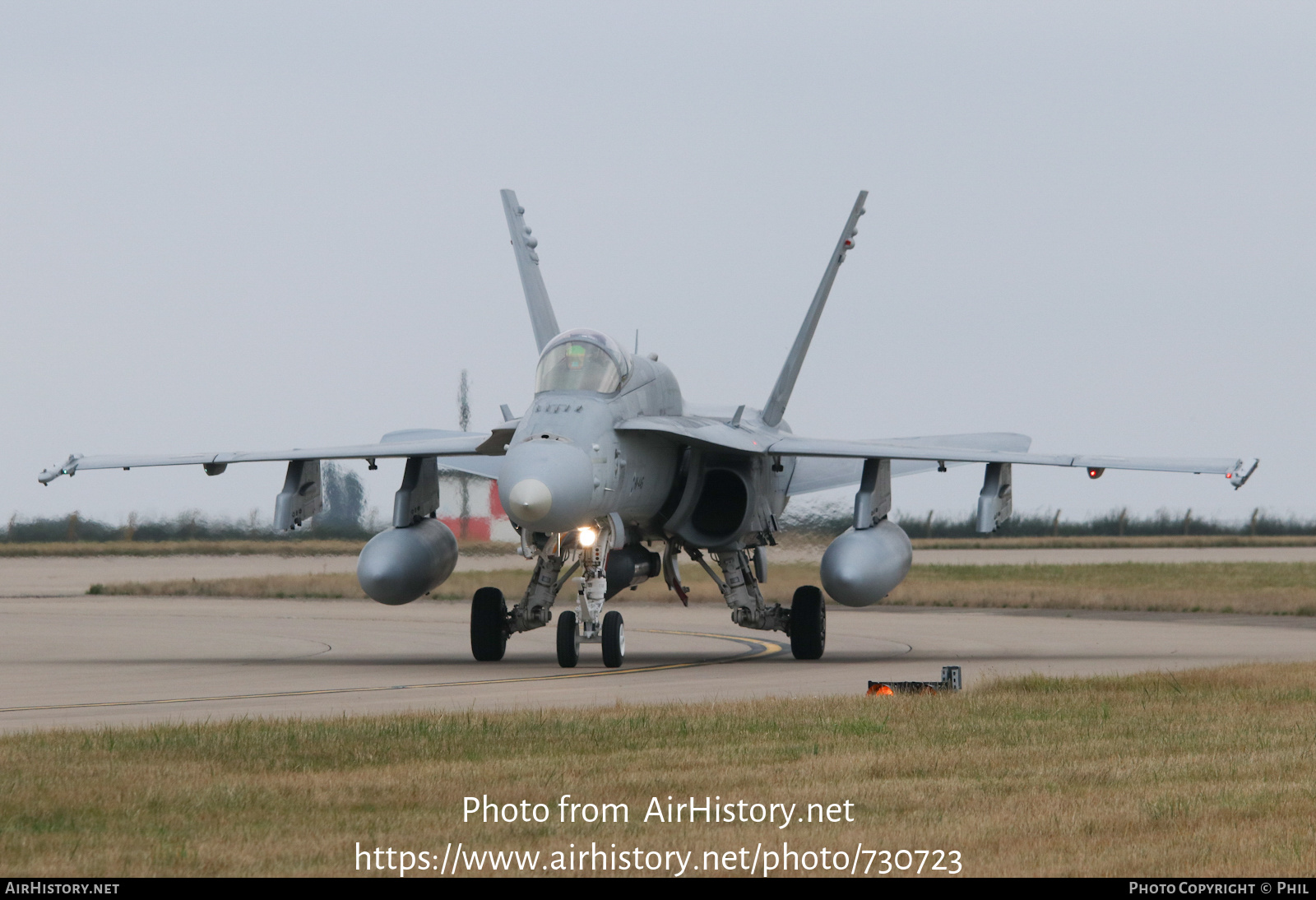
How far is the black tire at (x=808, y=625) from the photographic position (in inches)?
716

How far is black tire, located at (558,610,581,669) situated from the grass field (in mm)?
10888

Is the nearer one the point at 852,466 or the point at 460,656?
the point at 460,656

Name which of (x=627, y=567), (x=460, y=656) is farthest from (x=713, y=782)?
(x=460, y=656)

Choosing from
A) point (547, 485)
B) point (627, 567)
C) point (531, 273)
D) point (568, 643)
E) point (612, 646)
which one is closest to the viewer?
point (547, 485)

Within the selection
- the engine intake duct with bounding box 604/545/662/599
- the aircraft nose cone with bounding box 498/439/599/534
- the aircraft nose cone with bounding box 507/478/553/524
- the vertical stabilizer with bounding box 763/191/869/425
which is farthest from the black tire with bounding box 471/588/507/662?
the vertical stabilizer with bounding box 763/191/869/425

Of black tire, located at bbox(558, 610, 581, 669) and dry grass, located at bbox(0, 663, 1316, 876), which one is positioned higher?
dry grass, located at bbox(0, 663, 1316, 876)

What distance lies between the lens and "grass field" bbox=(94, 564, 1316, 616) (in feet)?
92.9

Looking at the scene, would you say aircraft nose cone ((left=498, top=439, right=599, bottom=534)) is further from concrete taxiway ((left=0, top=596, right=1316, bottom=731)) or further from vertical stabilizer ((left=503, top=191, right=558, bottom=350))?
vertical stabilizer ((left=503, top=191, right=558, bottom=350))

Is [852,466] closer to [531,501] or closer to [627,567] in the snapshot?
[627,567]

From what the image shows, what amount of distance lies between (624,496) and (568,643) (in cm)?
152

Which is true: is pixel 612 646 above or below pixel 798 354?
below

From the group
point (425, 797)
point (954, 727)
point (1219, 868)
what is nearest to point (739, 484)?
point (954, 727)

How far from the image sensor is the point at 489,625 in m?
17.6

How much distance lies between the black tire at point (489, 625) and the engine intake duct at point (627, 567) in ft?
4.63
